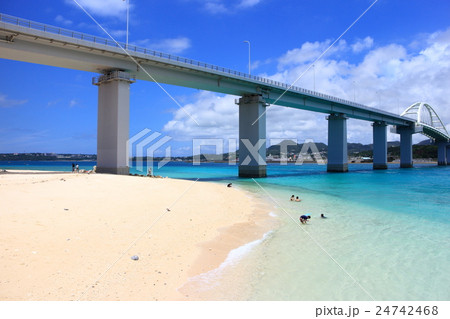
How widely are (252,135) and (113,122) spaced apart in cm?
2443

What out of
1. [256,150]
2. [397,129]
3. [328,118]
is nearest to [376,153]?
[397,129]

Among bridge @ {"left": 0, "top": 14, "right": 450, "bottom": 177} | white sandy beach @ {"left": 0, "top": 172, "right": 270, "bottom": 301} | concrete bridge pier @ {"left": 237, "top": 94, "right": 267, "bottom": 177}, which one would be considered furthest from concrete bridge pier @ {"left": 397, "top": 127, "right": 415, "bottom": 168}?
white sandy beach @ {"left": 0, "top": 172, "right": 270, "bottom": 301}

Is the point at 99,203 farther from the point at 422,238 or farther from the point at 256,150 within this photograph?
the point at 256,150

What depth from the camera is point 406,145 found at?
105125 mm

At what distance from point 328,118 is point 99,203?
6894 centimetres

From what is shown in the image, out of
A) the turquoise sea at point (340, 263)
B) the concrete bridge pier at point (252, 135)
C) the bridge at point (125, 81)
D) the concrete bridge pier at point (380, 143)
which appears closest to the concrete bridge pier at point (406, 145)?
the concrete bridge pier at point (380, 143)

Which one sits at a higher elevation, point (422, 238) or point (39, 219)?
point (39, 219)

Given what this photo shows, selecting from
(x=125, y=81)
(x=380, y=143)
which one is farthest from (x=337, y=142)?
(x=125, y=81)

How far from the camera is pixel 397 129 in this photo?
106 m

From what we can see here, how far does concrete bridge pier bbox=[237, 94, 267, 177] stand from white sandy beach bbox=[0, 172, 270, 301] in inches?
1352

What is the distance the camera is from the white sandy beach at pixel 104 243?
5.86m

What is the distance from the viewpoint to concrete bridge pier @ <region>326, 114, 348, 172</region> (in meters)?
71.8

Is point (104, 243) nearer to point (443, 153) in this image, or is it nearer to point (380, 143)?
point (380, 143)

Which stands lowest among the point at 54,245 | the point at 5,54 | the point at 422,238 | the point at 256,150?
the point at 422,238
